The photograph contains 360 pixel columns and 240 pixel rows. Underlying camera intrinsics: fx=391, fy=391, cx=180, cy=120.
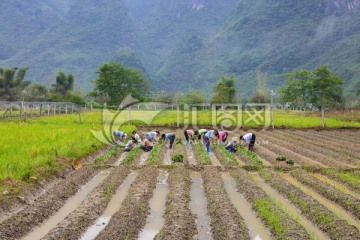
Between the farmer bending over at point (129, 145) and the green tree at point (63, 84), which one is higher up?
the green tree at point (63, 84)

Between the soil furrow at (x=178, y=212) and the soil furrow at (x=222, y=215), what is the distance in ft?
1.28

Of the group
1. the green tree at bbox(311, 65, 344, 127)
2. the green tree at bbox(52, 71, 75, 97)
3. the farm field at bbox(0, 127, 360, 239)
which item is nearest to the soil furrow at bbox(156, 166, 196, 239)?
the farm field at bbox(0, 127, 360, 239)

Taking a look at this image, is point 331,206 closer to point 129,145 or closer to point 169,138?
point 169,138

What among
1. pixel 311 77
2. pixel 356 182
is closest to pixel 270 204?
pixel 356 182

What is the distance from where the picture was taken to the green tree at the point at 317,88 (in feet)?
159

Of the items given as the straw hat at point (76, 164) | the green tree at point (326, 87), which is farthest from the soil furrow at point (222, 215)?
the green tree at point (326, 87)

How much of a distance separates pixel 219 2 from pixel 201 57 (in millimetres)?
64043

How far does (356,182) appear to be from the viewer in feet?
30.7

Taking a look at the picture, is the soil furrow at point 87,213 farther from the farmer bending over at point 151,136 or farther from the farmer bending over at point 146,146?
the farmer bending over at point 151,136

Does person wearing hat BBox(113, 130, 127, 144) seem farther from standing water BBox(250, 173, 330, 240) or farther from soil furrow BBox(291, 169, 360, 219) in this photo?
soil furrow BBox(291, 169, 360, 219)

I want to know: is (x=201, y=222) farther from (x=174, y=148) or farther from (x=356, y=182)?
(x=174, y=148)

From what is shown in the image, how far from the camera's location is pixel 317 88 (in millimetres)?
49625

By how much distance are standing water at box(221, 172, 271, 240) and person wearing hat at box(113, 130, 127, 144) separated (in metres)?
7.21

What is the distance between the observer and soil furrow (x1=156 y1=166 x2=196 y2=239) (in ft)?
19.2
